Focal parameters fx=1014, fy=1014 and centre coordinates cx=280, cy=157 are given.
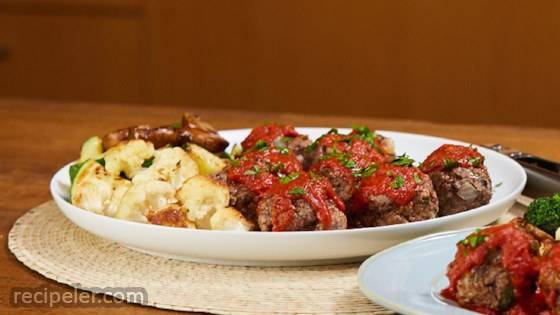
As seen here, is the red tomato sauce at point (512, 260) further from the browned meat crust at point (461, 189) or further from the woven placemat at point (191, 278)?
the browned meat crust at point (461, 189)

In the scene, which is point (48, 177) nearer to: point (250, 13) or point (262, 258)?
point (262, 258)

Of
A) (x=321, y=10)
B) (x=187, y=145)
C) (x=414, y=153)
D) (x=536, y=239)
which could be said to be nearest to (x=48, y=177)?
(x=187, y=145)

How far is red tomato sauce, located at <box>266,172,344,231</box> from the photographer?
1.69 metres

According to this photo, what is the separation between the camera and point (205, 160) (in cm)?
206

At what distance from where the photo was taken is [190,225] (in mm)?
1775

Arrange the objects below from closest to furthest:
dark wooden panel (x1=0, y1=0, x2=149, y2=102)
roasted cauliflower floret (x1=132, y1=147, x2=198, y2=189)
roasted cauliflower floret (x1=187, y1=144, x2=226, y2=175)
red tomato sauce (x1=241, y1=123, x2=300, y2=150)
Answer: roasted cauliflower floret (x1=132, y1=147, x2=198, y2=189), roasted cauliflower floret (x1=187, y1=144, x2=226, y2=175), red tomato sauce (x1=241, y1=123, x2=300, y2=150), dark wooden panel (x1=0, y1=0, x2=149, y2=102)

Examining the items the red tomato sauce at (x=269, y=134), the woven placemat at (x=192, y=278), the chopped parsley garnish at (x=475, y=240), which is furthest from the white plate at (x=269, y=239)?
the red tomato sauce at (x=269, y=134)

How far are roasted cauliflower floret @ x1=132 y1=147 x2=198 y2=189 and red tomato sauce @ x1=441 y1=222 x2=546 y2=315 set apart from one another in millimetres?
693

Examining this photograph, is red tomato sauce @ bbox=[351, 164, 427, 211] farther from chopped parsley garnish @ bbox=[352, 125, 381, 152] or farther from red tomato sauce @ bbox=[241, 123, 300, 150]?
red tomato sauce @ bbox=[241, 123, 300, 150]

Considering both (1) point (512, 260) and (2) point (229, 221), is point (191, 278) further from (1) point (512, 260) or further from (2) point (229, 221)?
(1) point (512, 260)

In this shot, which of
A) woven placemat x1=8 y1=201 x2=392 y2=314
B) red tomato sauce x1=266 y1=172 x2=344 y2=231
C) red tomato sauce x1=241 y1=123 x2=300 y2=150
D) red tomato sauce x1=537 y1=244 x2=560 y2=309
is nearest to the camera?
red tomato sauce x1=537 y1=244 x2=560 y2=309

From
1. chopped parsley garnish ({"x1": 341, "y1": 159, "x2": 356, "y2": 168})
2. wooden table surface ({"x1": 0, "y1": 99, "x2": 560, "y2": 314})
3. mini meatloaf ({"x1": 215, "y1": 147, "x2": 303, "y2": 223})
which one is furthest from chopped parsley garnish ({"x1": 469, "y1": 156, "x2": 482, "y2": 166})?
wooden table surface ({"x1": 0, "y1": 99, "x2": 560, "y2": 314})

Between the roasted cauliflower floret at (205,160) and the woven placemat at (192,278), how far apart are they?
0.85ft

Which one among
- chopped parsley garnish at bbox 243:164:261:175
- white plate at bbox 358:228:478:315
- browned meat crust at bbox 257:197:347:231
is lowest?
white plate at bbox 358:228:478:315
